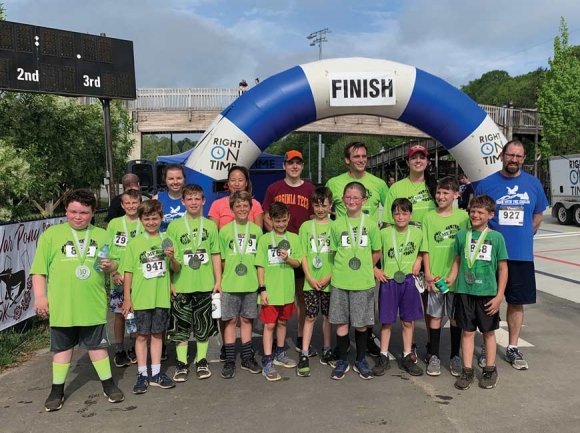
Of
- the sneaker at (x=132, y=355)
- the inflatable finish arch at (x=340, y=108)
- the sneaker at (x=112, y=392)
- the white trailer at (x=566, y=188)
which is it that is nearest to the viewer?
the sneaker at (x=112, y=392)

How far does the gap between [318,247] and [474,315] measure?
1.37 metres

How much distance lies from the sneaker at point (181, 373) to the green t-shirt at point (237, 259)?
735 mm

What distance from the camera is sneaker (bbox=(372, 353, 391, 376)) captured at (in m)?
4.09

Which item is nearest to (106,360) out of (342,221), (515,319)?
(342,221)

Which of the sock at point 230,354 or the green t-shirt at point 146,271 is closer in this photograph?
the green t-shirt at point 146,271

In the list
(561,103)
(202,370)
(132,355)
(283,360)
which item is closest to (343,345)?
(283,360)

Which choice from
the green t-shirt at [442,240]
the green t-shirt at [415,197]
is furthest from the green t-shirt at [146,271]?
the green t-shirt at [442,240]

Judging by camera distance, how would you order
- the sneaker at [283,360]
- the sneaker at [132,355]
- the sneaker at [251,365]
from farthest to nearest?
the sneaker at [132,355] < the sneaker at [283,360] < the sneaker at [251,365]

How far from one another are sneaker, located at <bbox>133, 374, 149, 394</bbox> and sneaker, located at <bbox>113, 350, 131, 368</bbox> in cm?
59

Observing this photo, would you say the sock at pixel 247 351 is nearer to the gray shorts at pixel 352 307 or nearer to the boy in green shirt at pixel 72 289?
the gray shorts at pixel 352 307

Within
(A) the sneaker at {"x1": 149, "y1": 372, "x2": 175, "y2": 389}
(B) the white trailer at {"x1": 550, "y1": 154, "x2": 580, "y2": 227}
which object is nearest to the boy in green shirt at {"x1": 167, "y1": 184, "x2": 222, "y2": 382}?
(A) the sneaker at {"x1": 149, "y1": 372, "x2": 175, "y2": 389}

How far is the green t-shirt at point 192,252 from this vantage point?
3.97 meters

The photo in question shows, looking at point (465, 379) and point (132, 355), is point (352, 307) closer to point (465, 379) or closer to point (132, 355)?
point (465, 379)

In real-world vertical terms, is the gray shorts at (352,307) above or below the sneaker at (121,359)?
above
